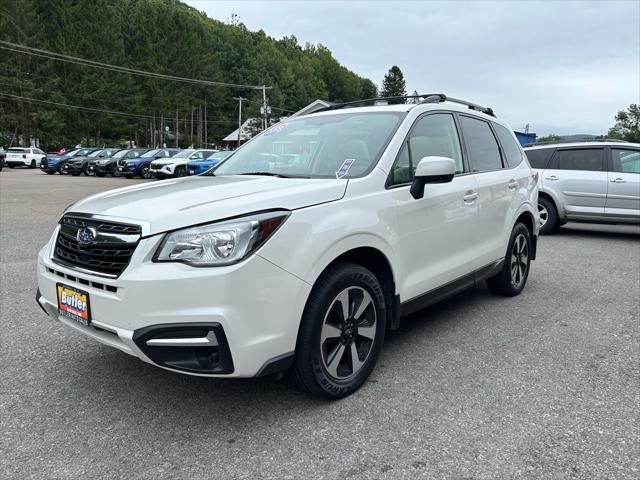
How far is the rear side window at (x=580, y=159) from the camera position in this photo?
32.1 ft

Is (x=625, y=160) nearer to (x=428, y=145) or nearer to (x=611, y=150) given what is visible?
(x=611, y=150)

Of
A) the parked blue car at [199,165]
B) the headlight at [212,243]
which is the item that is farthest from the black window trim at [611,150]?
the parked blue car at [199,165]

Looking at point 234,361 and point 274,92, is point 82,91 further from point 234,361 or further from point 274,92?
point 234,361

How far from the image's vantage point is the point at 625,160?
9.56m

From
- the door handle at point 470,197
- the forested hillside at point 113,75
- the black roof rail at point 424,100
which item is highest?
A: the forested hillside at point 113,75

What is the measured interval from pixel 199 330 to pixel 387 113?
2.27 meters

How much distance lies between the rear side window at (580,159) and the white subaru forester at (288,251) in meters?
6.73

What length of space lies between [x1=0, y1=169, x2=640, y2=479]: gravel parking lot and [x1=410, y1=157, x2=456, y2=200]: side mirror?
123 cm

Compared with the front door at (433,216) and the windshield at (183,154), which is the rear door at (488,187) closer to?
the front door at (433,216)

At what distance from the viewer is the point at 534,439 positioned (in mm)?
2648

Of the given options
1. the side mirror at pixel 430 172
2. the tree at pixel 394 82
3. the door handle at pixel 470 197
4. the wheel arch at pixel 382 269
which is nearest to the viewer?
the wheel arch at pixel 382 269

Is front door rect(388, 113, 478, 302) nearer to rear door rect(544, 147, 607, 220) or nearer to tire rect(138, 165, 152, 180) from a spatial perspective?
rear door rect(544, 147, 607, 220)

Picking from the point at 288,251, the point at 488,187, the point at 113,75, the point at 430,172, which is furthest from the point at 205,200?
the point at 113,75

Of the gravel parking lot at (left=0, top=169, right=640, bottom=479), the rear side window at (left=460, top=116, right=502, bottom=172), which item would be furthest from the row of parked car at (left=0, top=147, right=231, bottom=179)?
the gravel parking lot at (left=0, top=169, right=640, bottom=479)
